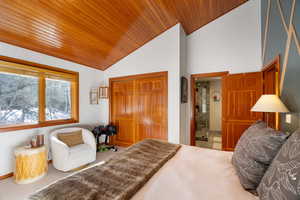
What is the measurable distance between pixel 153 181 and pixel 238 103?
299cm

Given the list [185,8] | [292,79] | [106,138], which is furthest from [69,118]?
[292,79]

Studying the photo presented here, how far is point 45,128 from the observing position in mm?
2840

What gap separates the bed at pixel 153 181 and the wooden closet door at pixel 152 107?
6.41 ft

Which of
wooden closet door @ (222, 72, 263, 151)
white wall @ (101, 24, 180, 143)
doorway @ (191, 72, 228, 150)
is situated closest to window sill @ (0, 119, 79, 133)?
white wall @ (101, 24, 180, 143)

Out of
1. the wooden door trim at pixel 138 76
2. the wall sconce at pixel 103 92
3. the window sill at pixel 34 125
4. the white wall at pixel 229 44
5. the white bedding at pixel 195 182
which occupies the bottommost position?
the white bedding at pixel 195 182

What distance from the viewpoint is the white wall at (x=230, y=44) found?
3.03 meters

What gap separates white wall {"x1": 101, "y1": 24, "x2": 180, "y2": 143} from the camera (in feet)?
10.3

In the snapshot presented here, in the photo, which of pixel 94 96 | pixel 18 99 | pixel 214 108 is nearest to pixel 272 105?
pixel 94 96

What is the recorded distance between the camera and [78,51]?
120 inches

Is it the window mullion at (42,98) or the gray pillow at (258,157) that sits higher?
the window mullion at (42,98)

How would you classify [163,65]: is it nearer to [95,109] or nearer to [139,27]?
[139,27]

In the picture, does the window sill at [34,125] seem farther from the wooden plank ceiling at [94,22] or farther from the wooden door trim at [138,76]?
the wooden door trim at [138,76]

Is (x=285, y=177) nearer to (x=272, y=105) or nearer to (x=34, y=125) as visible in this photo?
(x=272, y=105)

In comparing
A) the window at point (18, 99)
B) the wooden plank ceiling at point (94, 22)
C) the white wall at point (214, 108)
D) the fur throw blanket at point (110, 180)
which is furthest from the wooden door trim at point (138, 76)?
the white wall at point (214, 108)
